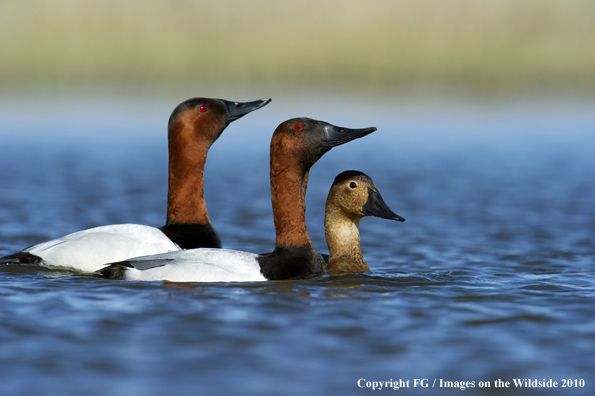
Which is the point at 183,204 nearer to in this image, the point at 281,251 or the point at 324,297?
the point at 281,251

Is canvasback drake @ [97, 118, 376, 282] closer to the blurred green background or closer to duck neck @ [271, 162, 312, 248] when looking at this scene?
duck neck @ [271, 162, 312, 248]

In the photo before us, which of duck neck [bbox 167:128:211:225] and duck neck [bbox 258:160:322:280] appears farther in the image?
duck neck [bbox 167:128:211:225]

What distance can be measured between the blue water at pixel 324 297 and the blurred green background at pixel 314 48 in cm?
1558

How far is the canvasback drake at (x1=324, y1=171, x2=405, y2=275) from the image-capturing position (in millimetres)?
8156

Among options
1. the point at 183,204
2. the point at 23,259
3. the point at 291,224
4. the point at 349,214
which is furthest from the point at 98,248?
the point at 349,214

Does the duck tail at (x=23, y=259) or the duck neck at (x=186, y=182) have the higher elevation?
the duck neck at (x=186, y=182)

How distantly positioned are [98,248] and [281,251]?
1864 millimetres

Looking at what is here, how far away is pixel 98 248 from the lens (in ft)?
25.4

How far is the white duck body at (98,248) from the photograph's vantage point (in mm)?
7668

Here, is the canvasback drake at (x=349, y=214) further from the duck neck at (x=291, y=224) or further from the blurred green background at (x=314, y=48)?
the blurred green background at (x=314, y=48)

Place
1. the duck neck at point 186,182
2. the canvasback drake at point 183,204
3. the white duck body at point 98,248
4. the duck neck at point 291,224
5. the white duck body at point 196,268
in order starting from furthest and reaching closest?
the duck neck at point 186,182 → the canvasback drake at point 183,204 → the white duck body at point 98,248 → the duck neck at point 291,224 → the white duck body at point 196,268

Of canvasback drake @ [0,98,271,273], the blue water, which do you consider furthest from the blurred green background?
canvasback drake @ [0,98,271,273]

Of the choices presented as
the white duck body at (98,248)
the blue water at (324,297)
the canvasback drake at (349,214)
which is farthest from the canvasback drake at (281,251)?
the canvasback drake at (349,214)

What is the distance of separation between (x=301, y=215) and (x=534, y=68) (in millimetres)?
30304
